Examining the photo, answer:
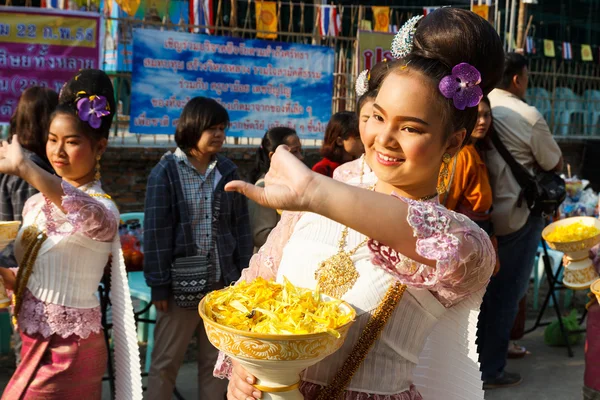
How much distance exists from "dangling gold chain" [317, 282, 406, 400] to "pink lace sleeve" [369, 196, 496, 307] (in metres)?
0.11

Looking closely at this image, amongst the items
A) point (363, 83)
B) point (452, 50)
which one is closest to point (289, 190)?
point (452, 50)

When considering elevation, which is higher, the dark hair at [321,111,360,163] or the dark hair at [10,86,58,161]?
the dark hair at [10,86,58,161]

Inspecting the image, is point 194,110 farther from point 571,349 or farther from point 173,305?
point 571,349

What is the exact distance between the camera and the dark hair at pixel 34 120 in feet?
11.8

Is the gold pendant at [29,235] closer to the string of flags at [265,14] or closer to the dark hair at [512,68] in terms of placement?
the dark hair at [512,68]

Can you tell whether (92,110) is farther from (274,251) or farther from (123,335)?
(274,251)

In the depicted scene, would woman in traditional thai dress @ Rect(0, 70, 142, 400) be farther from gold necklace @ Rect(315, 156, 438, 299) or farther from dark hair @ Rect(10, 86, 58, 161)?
gold necklace @ Rect(315, 156, 438, 299)

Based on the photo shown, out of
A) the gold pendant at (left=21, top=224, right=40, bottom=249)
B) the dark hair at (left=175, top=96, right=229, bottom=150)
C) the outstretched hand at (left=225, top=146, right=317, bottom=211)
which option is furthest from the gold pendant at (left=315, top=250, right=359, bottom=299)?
the dark hair at (left=175, top=96, right=229, bottom=150)

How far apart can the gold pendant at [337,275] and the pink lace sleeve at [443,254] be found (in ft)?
0.65

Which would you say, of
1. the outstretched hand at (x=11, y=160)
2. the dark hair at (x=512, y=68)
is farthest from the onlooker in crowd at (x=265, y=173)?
the outstretched hand at (x=11, y=160)

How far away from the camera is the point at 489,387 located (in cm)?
454

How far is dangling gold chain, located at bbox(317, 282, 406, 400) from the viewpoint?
5.42ft

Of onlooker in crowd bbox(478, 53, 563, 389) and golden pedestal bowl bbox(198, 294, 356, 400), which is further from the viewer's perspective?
onlooker in crowd bbox(478, 53, 563, 389)

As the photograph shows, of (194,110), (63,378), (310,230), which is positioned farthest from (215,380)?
(310,230)
